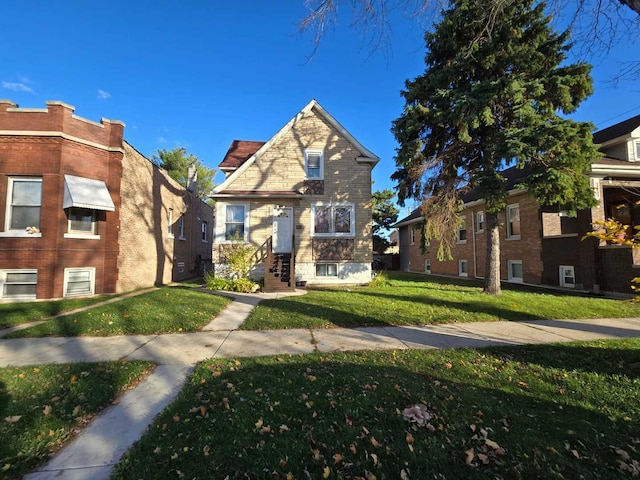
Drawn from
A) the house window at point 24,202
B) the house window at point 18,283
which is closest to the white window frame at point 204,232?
the house window at point 24,202

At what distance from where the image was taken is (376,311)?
768 cm

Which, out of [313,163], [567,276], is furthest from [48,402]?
[567,276]

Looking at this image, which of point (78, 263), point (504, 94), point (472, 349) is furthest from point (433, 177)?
point (78, 263)

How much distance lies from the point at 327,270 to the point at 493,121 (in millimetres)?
8413

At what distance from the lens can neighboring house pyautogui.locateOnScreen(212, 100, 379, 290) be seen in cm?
1345

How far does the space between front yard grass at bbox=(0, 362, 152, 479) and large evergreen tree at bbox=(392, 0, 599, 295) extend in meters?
9.46

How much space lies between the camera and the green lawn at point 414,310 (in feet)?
22.4

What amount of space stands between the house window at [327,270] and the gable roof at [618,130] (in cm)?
1275

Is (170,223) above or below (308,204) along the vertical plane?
below

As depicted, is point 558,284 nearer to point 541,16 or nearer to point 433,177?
point 433,177

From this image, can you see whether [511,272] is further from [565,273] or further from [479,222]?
[479,222]

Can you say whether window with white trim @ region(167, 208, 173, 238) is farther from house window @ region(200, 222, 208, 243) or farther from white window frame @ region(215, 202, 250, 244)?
house window @ region(200, 222, 208, 243)

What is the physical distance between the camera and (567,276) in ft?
40.8

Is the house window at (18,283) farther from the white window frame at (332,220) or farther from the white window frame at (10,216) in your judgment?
the white window frame at (332,220)
